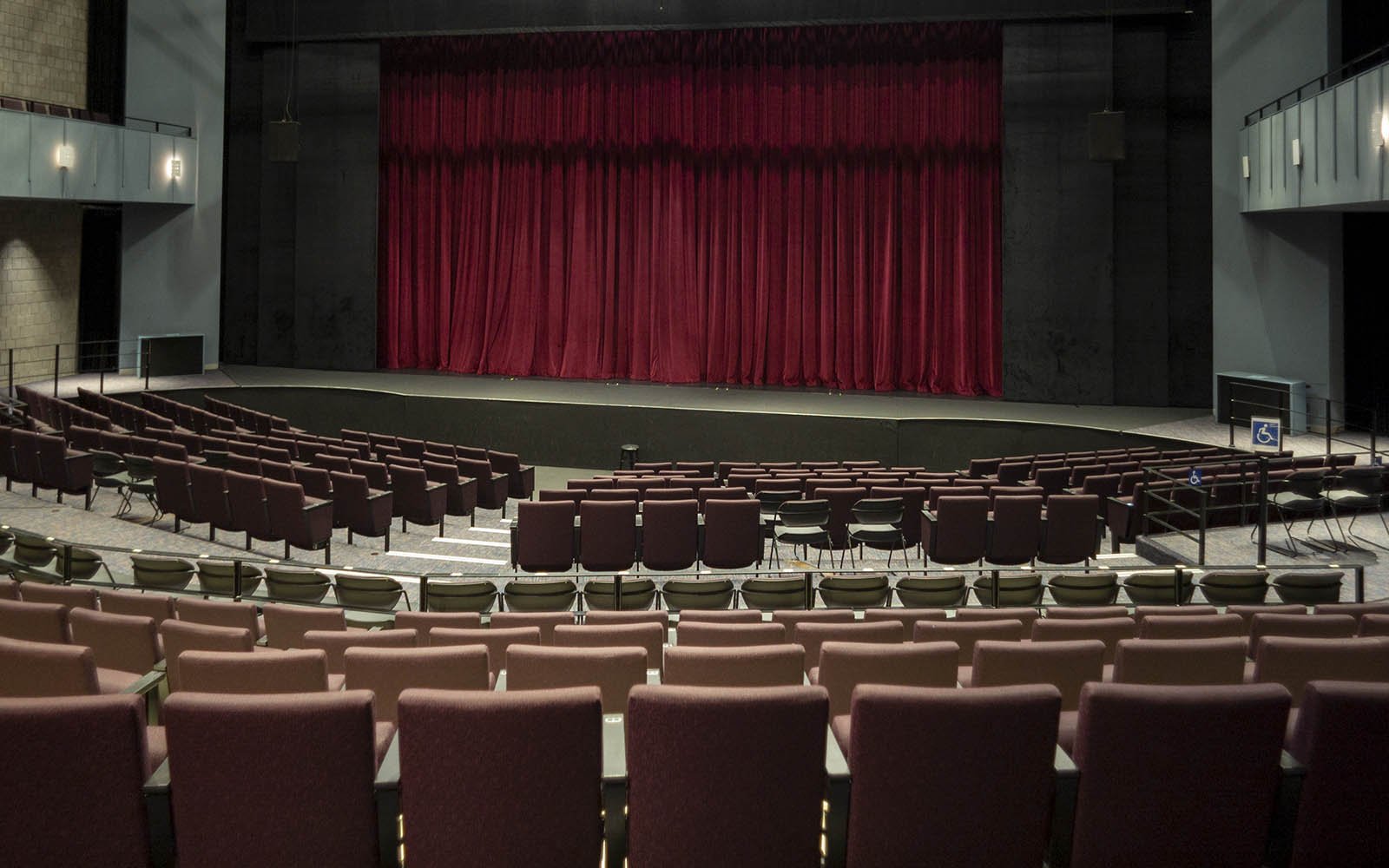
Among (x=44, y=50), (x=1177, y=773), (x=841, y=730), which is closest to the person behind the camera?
(x=1177, y=773)

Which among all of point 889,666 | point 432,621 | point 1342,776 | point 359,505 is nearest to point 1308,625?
point 889,666

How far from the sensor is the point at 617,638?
4.82m

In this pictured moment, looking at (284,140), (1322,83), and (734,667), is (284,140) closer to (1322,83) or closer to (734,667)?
(1322,83)

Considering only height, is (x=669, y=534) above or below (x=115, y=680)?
above

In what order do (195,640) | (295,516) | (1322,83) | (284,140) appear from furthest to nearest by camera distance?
(284,140), (1322,83), (295,516), (195,640)

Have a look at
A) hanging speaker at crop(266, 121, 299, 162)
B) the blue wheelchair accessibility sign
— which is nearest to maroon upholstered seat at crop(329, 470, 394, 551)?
the blue wheelchair accessibility sign

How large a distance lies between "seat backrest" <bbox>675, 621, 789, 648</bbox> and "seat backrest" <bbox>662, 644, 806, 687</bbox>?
3.35 ft

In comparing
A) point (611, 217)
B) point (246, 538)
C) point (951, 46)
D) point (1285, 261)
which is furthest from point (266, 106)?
point (1285, 261)

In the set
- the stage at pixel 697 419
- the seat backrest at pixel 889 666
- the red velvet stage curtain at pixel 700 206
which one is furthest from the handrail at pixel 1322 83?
the seat backrest at pixel 889 666

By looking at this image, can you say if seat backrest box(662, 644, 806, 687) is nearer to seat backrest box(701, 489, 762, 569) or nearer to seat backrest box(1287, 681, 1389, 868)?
seat backrest box(1287, 681, 1389, 868)

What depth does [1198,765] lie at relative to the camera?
111 inches

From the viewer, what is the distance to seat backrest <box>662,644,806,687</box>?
3.80 meters

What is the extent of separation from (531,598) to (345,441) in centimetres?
937

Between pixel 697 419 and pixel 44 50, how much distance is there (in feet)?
43.7
